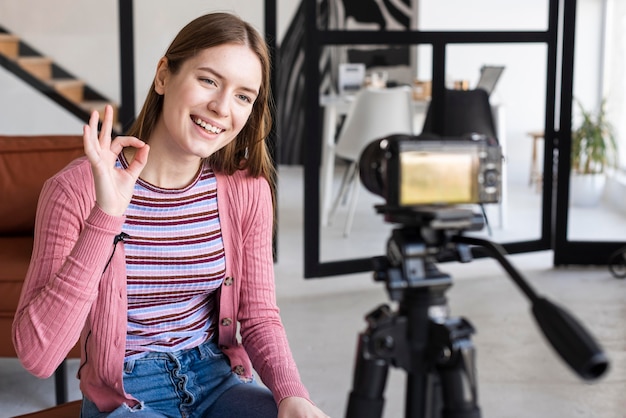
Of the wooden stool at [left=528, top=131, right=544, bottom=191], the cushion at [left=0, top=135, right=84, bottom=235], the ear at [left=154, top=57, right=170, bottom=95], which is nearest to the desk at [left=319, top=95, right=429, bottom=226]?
the wooden stool at [left=528, top=131, right=544, bottom=191]

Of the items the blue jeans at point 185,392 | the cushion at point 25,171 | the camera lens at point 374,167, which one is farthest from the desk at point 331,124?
the camera lens at point 374,167

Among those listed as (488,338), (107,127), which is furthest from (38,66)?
(107,127)

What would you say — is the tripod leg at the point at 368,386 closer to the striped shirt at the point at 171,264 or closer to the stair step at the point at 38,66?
the striped shirt at the point at 171,264

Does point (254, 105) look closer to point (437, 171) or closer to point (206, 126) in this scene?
point (206, 126)

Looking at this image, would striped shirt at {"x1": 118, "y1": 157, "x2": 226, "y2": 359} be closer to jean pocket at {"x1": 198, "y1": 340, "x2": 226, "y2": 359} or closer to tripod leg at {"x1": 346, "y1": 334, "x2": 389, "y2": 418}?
jean pocket at {"x1": 198, "y1": 340, "x2": 226, "y2": 359}

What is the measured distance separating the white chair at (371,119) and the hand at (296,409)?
2.98 m

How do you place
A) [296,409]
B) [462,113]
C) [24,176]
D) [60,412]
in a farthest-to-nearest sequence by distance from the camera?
[462,113], [24,176], [60,412], [296,409]

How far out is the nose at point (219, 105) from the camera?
1512mm

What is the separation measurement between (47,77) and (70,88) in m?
0.11

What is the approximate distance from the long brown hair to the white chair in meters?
2.71

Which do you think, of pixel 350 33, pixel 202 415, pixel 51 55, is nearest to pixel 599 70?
pixel 350 33

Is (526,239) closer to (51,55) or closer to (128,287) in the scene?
(51,55)

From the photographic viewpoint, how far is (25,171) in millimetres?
3016

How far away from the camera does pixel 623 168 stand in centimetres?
477
